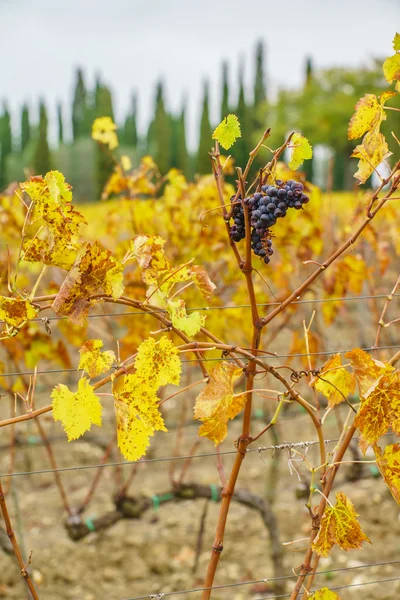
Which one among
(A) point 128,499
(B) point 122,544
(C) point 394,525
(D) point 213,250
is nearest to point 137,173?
(D) point 213,250

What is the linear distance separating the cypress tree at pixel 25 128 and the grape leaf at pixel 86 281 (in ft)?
120

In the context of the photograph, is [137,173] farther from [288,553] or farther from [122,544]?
[288,553]

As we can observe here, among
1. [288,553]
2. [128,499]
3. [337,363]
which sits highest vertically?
[337,363]

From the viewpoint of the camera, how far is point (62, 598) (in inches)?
111

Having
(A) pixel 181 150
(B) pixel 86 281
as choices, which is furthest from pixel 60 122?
(B) pixel 86 281

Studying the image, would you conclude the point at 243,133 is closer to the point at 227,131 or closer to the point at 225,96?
the point at 225,96

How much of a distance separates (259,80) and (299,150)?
35624mm

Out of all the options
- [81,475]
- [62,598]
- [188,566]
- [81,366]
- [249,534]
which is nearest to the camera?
[81,366]

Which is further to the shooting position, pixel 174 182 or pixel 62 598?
pixel 174 182

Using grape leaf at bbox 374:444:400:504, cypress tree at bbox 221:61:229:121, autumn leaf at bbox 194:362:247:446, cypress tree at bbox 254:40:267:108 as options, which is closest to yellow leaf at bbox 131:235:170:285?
autumn leaf at bbox 194:362:247:446

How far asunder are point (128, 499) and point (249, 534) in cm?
70

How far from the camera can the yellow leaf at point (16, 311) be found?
113cm

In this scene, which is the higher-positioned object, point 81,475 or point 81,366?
point 81,366

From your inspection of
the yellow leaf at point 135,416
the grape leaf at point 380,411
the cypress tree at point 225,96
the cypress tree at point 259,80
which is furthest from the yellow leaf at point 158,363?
the cypress tree at point 259,80
